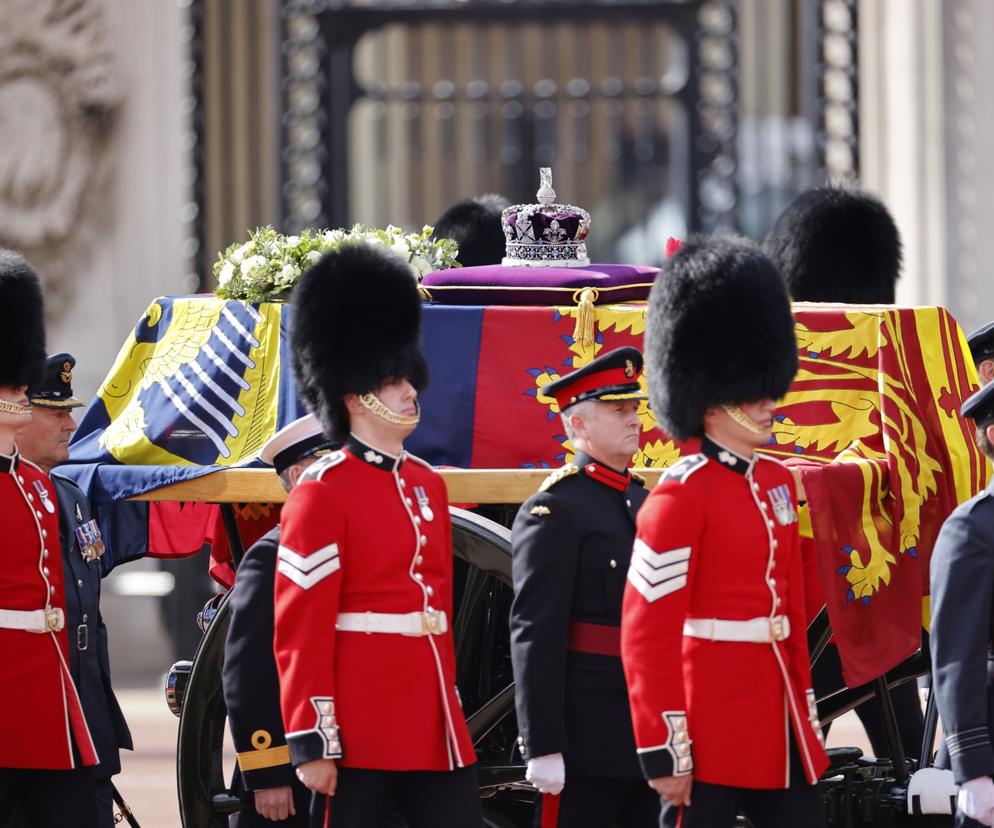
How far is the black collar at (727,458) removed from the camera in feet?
12.8

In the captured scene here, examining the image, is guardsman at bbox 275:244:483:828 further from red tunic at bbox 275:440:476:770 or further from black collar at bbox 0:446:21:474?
black collar at bbox 0:446:21:474

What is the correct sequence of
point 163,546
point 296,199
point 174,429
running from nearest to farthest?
point 174,429, point 163,546, point 296,199

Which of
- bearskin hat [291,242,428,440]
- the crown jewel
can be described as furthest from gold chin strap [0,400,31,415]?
the crown jewel

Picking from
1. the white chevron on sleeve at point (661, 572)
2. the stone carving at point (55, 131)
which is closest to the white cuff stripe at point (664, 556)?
the white chevron on sleeve at point (661, 572)

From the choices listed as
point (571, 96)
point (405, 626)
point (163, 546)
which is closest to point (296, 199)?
point (571, 96)

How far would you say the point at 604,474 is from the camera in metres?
4.28

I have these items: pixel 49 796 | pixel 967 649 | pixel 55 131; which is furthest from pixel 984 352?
pixel 55 131

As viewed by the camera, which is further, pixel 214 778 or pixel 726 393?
pixel 214 778

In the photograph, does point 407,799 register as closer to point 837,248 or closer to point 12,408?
point 12,408

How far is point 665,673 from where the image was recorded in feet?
12.3

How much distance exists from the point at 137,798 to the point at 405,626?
2836 mm

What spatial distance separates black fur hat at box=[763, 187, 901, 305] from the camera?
573 cm

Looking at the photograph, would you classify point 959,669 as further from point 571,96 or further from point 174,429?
point 571,96

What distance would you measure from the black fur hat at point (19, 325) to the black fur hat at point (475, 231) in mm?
1666
